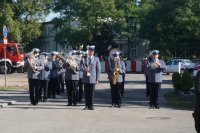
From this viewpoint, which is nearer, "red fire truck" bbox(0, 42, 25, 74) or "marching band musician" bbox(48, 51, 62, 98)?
"marching band musician" bbox(48, 51, 62, 98)

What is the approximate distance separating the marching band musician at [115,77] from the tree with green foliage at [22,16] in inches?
1493

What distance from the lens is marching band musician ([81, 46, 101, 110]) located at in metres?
15.5

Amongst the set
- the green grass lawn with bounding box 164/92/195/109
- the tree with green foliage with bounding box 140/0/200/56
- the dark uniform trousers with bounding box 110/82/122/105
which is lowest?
the green grass lawn with bounding box 164/92/195/109

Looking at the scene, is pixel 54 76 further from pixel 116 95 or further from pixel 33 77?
pixel 116 95

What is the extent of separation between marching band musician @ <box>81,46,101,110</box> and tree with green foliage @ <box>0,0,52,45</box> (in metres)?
38.3

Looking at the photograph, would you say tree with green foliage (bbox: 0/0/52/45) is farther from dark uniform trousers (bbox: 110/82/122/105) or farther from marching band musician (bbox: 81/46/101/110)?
marching band musician (bbox: 81/46/101/110)

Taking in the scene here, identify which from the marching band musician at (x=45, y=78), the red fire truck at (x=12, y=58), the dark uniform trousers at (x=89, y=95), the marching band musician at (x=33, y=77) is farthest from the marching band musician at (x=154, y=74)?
the red fire truck at (x=12, y=58)

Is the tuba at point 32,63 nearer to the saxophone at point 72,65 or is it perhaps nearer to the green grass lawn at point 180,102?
the saxophone at point 72,65

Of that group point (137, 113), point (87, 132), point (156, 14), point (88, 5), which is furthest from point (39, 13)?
point (87, 132)

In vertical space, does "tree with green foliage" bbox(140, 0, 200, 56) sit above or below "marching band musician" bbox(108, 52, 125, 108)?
above

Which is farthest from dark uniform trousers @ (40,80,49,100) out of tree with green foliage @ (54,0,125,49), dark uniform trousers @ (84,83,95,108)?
tree with green foliage @ (54,0,125,49)

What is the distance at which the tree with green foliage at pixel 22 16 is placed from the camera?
5344 cm

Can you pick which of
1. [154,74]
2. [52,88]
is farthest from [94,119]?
[52,88]

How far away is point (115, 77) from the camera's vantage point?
16234 millimetres
